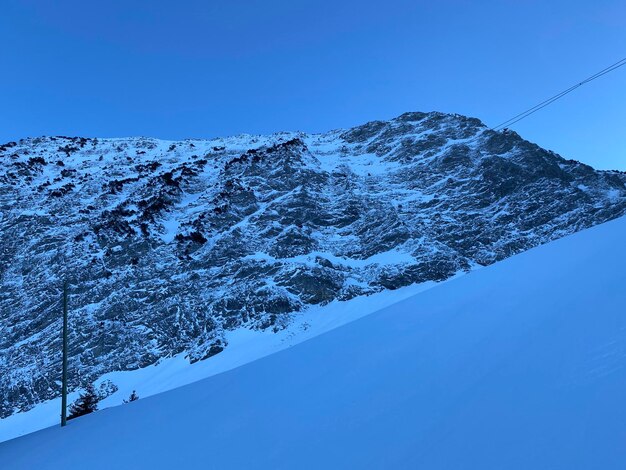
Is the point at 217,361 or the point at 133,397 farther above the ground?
the point at 217,361

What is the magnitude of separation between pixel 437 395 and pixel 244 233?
25987 mm

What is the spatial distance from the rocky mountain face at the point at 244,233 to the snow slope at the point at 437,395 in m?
13.4

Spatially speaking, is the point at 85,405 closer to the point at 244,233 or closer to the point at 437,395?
the point at 244,233

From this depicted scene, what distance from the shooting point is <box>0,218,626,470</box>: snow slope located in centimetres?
250

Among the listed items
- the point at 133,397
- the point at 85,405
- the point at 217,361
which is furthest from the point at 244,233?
the point at 85,405

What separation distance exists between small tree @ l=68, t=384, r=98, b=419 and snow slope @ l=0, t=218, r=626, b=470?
9035 millimetres

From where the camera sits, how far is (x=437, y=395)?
342 centimetres

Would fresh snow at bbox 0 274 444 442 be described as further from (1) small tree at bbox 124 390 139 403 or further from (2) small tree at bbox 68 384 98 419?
(2) small tree at bbox 68 384 98 419

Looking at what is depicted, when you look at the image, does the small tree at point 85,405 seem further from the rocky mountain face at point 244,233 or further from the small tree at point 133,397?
the rocky mountain face at point 244,233

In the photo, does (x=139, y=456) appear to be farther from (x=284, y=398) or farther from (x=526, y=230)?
(x=526, y=230)

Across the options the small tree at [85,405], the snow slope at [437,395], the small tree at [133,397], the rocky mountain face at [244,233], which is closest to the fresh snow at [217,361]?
the small tree at [133,397]

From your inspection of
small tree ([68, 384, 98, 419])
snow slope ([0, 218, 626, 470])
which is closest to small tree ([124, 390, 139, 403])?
small tree ([68, 384, 98, 419])

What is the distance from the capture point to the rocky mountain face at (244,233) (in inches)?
832

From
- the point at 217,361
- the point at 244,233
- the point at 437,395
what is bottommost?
the point at 437,395
